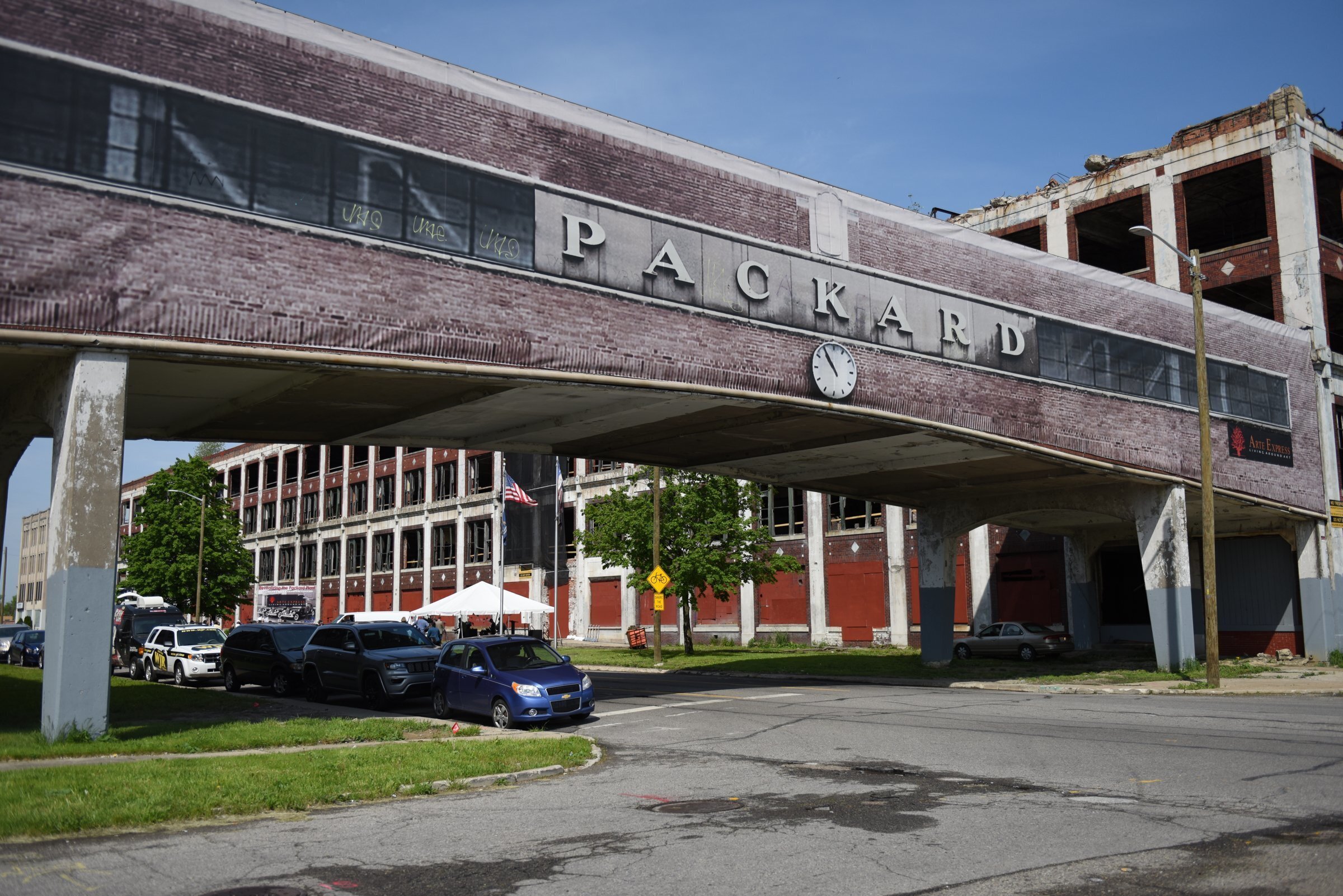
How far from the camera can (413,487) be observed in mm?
73250

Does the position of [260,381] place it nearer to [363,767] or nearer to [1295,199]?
[363,767]

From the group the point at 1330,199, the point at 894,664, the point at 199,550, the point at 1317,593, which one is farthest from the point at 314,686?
the point at 1330,199

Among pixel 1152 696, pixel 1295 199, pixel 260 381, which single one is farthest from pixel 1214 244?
pixel 260 381

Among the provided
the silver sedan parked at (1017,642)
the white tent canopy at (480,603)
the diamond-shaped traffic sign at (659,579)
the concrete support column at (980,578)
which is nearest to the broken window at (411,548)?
the white tent canopy at (480,603)

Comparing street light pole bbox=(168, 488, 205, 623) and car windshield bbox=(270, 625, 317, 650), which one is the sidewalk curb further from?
street light pole bbox=(168, 488, 205, 623)

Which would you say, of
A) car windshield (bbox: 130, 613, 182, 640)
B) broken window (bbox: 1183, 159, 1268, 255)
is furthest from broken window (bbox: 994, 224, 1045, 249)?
car windshield (bbox: 130, 613, 182, 640)

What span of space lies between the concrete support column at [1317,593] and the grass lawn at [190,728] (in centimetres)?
3007

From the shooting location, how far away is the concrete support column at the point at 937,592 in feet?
112

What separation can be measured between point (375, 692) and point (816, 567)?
100ft

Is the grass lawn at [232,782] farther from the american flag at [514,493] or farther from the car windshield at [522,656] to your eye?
the american flag at [514,493]

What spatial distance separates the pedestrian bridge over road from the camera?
1498 cm

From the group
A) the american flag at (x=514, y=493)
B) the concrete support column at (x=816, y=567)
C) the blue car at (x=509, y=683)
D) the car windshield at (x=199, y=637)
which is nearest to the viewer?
the blue car at (x=509, y=683)

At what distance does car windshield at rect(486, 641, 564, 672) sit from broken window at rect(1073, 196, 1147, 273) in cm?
3324

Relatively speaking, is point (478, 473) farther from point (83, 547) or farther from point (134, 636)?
point (83, 547)
